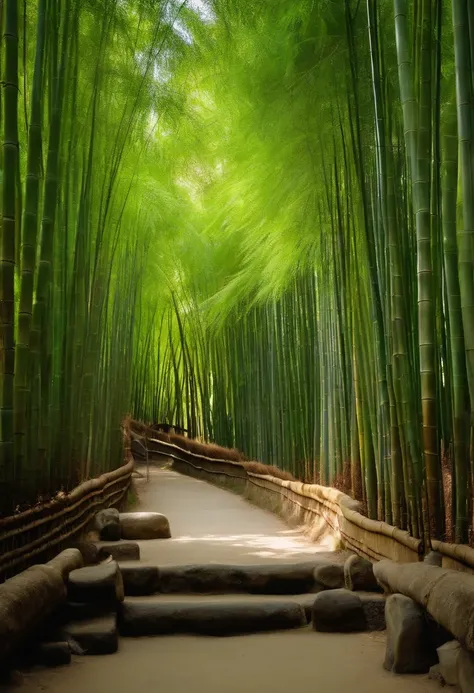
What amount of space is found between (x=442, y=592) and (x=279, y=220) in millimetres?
3062

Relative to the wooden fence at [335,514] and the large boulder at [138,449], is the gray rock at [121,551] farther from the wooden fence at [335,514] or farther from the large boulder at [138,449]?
the large boulder at [138,449]

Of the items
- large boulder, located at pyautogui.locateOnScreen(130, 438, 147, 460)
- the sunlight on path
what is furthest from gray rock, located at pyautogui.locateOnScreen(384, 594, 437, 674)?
large boulder, located at pyautogui.locateOnScreen(130, 438, 147, 460)

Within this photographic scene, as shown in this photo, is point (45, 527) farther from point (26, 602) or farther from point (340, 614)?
point (340, 614)

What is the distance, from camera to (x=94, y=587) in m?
2.53

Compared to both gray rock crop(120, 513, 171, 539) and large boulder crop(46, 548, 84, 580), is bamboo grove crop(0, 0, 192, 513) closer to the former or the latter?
large boulder crop(46, 548, 84, 580)

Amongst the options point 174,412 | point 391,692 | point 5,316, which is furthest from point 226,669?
point 174,412

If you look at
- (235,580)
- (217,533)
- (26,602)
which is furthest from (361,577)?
(217,533)

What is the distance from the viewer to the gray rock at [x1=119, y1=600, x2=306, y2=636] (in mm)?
2609

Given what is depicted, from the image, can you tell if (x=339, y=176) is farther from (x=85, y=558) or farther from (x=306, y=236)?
(x=85, y=558)

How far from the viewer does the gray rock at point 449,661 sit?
1.85m

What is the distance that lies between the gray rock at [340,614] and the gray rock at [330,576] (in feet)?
1.40

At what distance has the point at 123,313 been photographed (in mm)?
6082

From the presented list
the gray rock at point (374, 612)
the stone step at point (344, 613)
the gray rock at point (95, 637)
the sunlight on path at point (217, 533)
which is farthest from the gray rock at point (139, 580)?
the gray rock at point (374, 612)

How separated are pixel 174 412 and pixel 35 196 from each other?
32.1 ft
